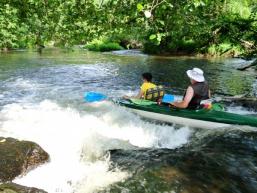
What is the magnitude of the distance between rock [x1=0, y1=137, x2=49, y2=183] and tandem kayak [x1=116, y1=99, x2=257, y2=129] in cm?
365

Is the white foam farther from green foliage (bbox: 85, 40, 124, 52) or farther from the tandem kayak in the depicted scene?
green foliage (bbox: 85, 40, 124, 52)

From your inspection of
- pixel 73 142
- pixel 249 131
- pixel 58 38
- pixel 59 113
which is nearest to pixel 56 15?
pixel 58 38

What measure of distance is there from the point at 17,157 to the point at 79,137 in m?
2.42

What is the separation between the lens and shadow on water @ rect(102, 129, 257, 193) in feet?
21.0

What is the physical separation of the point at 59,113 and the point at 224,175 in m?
6.75

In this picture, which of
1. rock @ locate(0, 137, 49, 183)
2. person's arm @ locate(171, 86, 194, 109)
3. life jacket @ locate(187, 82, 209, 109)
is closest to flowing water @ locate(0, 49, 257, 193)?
rock @ locate(0, 137, 49, 183)

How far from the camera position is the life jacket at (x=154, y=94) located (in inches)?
426

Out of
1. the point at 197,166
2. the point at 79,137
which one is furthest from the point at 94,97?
the point at 197,166

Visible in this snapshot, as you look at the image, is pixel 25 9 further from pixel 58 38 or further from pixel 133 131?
pixel 133 131

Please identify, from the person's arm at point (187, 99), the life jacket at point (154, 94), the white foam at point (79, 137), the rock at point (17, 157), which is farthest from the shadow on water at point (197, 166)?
the life jacket at point (154, 94)

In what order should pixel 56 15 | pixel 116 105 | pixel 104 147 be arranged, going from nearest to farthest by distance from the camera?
pixel 104 147 → pixel 56 15 → pixel 116 105

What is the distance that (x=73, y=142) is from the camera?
8711 millimetres

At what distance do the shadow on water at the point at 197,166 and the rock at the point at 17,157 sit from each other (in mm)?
1535

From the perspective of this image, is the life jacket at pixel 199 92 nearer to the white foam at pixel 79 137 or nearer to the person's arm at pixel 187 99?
the person's arm at pixel 187 99
